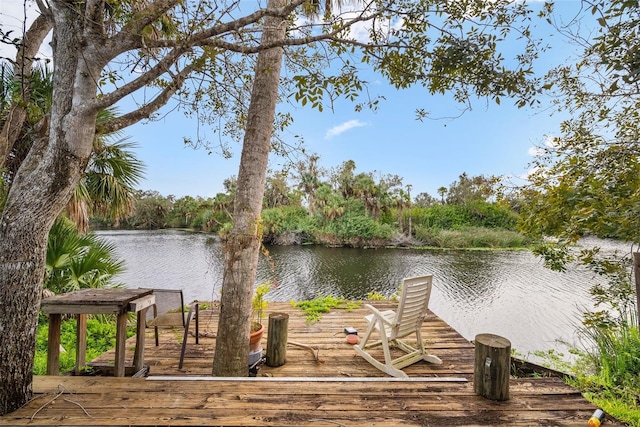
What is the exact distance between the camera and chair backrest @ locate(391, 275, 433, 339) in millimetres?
2967

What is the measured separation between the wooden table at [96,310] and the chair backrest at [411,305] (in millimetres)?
2258

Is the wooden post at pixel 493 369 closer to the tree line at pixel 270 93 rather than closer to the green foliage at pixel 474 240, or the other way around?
the tree line at pixel 270 93

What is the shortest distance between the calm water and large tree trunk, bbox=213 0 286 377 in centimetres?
282

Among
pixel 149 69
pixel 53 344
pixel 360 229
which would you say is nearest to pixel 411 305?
pixel 149 69

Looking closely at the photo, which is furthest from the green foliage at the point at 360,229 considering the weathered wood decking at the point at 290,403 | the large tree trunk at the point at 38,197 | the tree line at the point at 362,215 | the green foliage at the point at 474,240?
the large tree trunk at the point at 38,197

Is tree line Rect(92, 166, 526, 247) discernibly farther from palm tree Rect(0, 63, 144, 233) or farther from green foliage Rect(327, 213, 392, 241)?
palm tree Rect(0, 63, 144, 233)

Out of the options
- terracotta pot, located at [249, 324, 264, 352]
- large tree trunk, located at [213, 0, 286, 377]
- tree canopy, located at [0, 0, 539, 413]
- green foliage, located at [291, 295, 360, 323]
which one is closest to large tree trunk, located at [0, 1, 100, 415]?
tree canopy, located at [0, 0, 539, 413]

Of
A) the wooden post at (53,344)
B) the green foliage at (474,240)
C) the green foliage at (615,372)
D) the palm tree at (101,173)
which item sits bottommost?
the green foliage at (615,372)

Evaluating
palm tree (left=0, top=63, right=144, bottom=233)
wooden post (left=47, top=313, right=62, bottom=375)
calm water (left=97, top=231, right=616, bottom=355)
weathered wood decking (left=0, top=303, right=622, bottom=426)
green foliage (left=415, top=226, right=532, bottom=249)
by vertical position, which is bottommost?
calm water (left=97, top=231, right=616, bottom=355)

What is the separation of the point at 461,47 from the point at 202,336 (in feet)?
13.2

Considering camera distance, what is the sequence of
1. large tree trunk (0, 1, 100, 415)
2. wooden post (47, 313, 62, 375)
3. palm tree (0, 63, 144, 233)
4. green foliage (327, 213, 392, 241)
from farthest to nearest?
green foliage (327, 213, 392, 241)
palm tree (0, 63, 144, 233)
wooden post (47, 313, 62, 375)
large tree trunk (0, 1, 100, 415)

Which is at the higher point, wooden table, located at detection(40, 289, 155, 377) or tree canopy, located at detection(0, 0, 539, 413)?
tree canopy, located at detection(0, 0, 539, 413)

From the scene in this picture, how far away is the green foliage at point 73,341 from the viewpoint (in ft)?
12.0

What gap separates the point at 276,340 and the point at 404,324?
131cm
